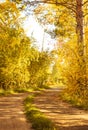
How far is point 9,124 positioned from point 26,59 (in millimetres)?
24560

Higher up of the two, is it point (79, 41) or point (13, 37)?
point (13, 37)

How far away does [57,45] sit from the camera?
57.5 feet

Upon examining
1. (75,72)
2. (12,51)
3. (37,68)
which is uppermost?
(12,51)

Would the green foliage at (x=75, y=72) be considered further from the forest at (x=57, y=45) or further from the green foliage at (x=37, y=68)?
the green foliage at (x=37, y=68)

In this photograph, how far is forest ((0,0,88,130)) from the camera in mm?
16688

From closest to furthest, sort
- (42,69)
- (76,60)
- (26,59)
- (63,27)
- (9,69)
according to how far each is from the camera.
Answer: (76,60) < (63,27) < (9,69) < (26,59) < (42,69)

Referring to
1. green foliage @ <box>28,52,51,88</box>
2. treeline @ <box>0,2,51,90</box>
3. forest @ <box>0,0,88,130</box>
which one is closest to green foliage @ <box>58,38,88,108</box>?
forest @ <box>0,0,88,130</box>

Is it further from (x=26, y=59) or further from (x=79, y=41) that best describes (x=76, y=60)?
(x=26, y=59)

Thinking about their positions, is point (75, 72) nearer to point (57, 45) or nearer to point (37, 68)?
point (57, 45)

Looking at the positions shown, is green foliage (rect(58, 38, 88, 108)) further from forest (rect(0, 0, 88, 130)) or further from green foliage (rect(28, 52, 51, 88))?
green foliage (rect(28, 52, 51, 88))

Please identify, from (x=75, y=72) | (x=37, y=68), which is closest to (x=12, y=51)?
(x=37, y=68)

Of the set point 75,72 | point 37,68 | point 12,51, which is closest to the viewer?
point 75,72

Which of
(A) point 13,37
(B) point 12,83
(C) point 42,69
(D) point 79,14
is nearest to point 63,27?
(D) point 79,14

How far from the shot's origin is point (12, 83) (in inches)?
1352
